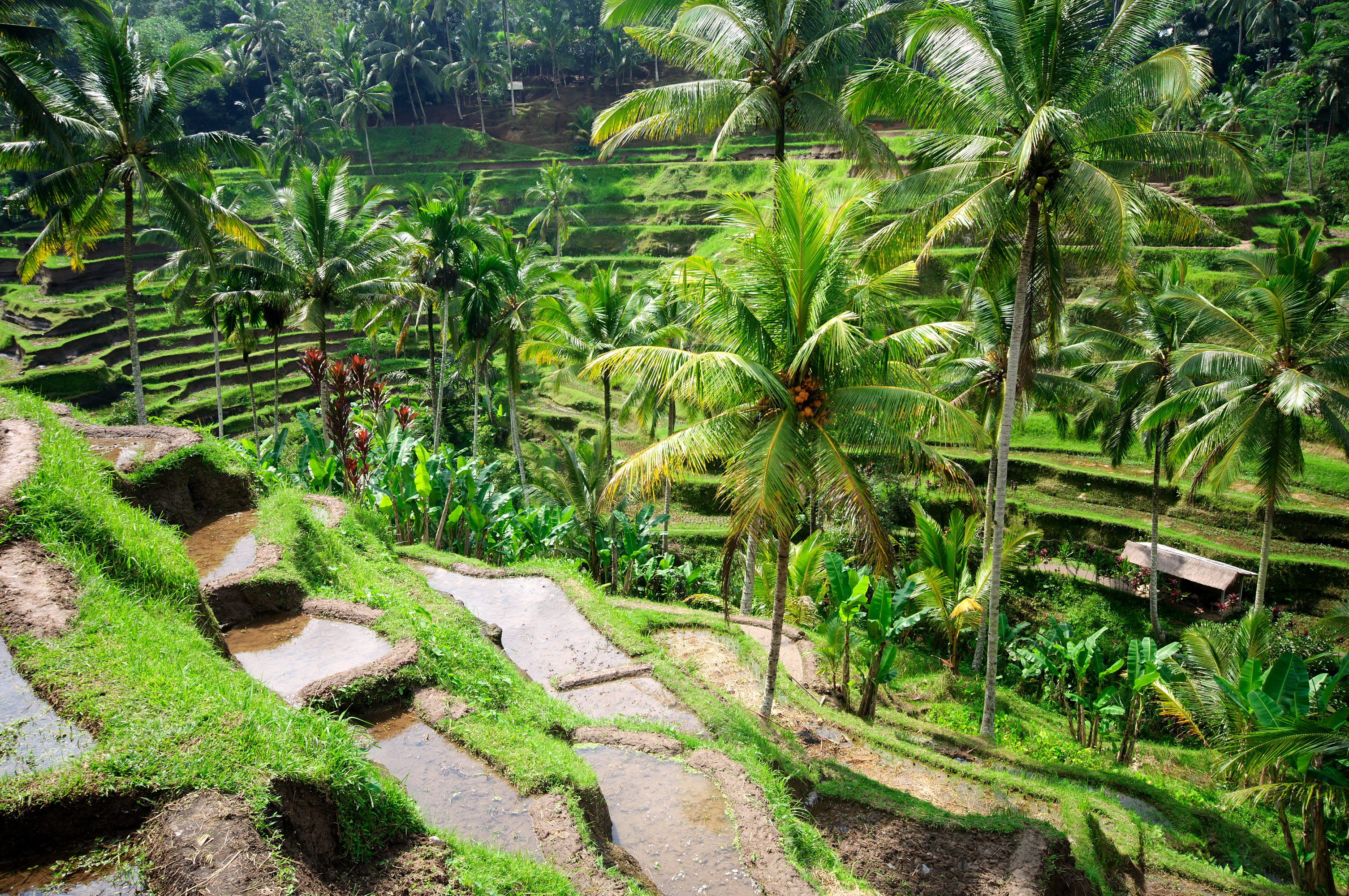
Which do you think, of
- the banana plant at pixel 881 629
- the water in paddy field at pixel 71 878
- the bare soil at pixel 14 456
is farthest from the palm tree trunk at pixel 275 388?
the water in paddy field at pixel 71 878

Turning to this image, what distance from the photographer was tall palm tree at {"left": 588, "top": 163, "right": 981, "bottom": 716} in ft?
29.0

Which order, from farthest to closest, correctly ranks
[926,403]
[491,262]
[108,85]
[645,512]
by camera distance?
[491,262] < [645,512] < [108,85] < [926,403]

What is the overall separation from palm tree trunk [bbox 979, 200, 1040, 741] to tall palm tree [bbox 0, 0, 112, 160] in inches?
645

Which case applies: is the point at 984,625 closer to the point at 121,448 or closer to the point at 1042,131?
the point at 1042,131

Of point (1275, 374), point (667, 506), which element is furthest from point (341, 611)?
point (1275, 374)

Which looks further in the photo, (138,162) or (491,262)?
(491,262)

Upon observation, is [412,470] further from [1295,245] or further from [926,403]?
[1295,245]

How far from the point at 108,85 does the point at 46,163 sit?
218 centimetres

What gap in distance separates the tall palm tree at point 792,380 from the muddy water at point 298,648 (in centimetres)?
356

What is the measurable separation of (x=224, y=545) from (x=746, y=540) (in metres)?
7.81

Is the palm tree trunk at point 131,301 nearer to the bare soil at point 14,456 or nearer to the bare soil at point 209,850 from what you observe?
the bare soil at point 14,456

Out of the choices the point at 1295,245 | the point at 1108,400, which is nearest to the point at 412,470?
the point at 1108,400

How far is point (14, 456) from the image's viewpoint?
28.2 feet

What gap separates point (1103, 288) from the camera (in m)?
31.9
